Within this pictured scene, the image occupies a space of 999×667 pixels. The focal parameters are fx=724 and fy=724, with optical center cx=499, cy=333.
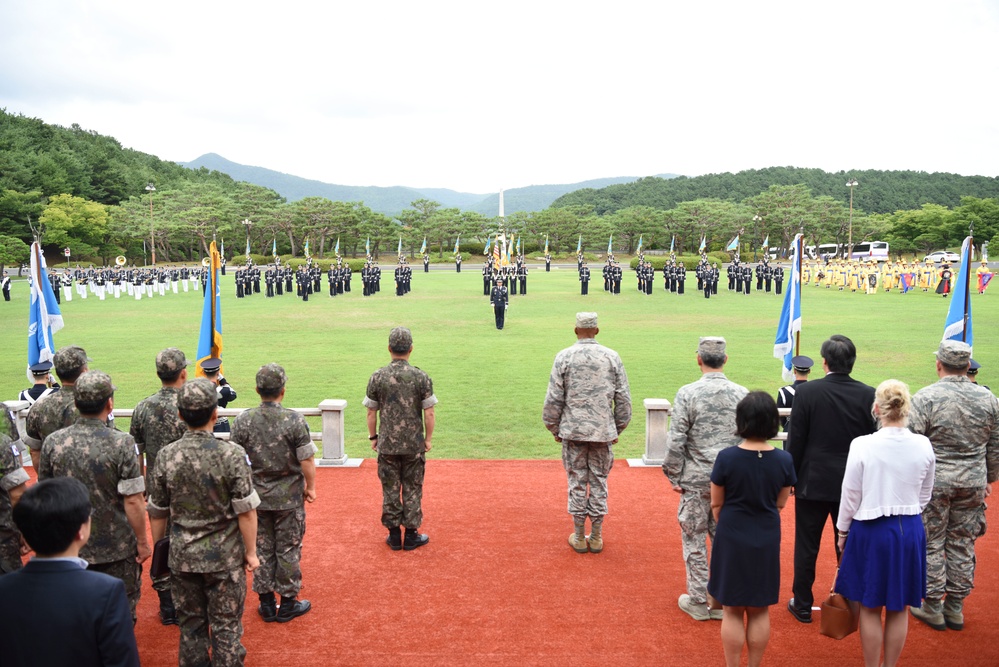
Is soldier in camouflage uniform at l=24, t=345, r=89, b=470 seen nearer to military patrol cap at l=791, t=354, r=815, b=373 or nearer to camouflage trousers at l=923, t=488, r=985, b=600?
military patrol cap at l=791, t=354, r=815, b=373

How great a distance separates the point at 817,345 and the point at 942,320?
7.66m

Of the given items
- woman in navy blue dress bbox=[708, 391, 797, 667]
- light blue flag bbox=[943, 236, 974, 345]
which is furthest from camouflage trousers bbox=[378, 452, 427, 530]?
light blue flag bbox=[943, 236, 974, 345]

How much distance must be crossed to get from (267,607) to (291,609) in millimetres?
→ 147

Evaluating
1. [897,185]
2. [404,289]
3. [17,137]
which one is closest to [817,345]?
[404,289]

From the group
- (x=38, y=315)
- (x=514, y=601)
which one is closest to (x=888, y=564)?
(x=514, y=601)

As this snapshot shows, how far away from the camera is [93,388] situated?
3.78 meters

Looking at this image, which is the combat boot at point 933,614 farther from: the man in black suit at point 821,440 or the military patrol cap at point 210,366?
the military patrol cap at point 210,366

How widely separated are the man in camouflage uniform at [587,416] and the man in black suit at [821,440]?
133 centimetres

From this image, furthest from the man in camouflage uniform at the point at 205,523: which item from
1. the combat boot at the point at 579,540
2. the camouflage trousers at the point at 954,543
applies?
the camouflage trousers at the point at 954,543

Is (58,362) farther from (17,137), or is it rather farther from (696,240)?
(17,137)

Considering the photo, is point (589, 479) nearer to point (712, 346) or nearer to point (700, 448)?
point (700, 448)

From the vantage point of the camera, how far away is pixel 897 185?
4104 inches

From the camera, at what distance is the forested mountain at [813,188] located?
332 ft

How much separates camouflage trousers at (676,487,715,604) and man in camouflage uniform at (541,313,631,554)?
95 centimetres
